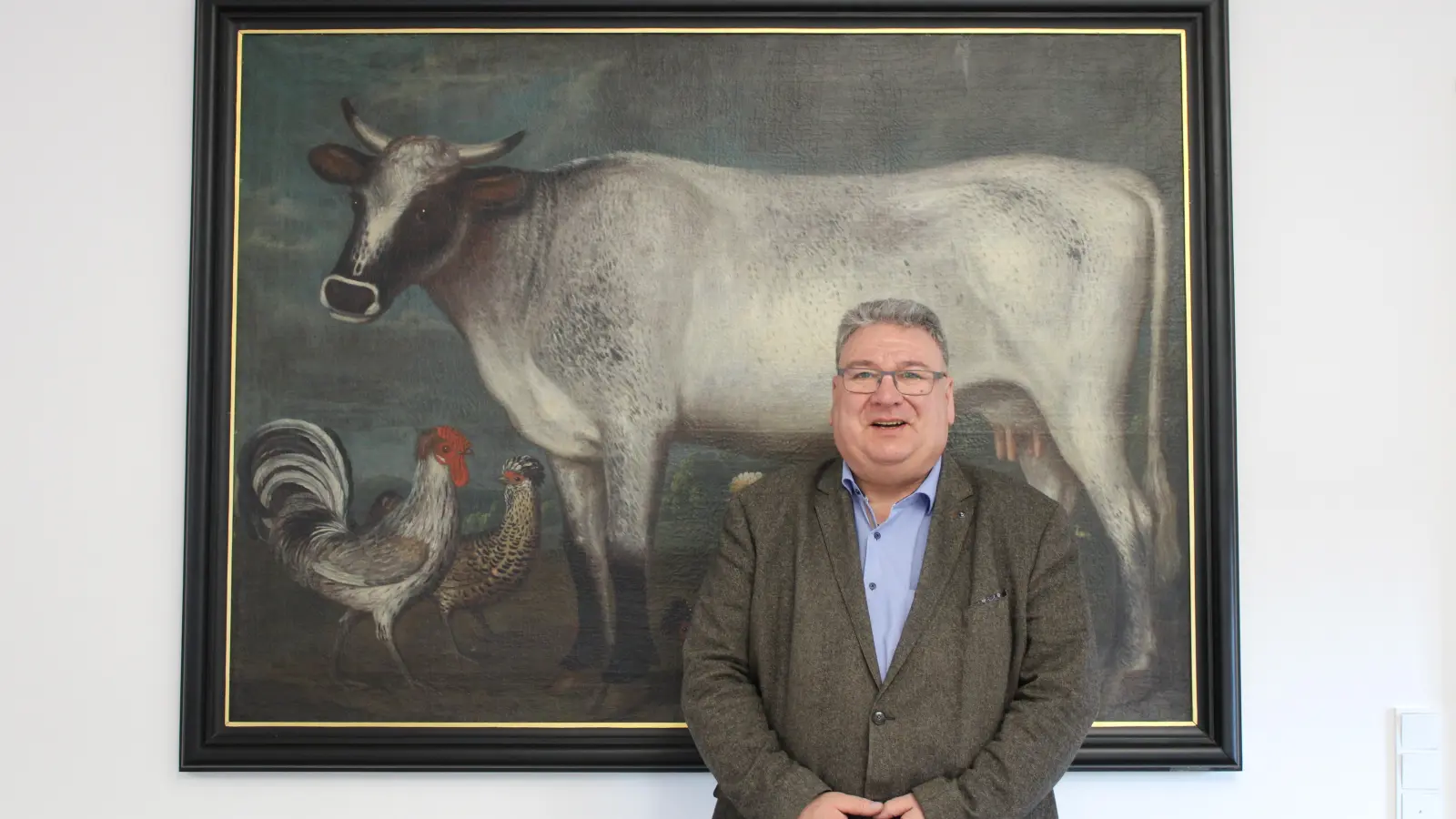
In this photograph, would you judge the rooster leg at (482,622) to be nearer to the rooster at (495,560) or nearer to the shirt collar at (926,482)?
the rooster at (495,560)

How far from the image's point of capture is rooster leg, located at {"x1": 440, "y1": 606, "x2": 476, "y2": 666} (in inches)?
77.1

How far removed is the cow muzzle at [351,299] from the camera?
1.99 metres

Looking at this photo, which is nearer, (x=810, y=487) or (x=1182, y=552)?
(x=810, y=487)

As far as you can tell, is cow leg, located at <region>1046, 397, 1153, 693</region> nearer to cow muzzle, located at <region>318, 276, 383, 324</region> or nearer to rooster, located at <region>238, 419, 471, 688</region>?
rooster, located at <region>238, 419, 471, 688</region>

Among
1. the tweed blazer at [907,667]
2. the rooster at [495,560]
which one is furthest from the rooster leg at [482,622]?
the tweed blazer at [907,667]

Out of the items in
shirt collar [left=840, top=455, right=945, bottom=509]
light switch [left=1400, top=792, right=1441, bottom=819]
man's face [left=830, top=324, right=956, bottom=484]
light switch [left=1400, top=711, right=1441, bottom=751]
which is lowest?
light switch [left=1400, top=792, right=1441, bottom=819]

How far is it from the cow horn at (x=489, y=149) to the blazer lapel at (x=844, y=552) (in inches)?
34.5

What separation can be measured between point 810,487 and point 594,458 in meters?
0.46

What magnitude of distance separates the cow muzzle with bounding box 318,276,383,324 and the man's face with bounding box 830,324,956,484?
92 centimetres

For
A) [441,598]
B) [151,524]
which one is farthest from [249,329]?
[441,598]

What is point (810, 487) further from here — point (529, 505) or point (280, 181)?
point (280, 181)

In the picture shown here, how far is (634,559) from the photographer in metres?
1.96

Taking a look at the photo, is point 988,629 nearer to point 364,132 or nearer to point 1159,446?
point 1159,446

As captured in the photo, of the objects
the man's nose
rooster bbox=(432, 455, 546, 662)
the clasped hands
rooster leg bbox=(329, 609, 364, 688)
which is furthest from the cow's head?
the clasped hands
